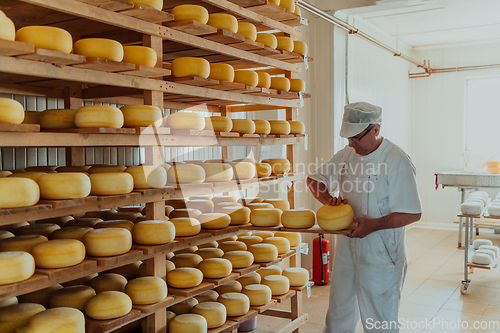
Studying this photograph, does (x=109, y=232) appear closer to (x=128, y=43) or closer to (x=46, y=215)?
(x=46, y=215)

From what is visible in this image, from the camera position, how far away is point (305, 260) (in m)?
5.17

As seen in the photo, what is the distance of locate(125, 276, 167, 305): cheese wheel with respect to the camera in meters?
2.09

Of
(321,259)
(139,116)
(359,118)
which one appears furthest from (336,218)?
(321,259)

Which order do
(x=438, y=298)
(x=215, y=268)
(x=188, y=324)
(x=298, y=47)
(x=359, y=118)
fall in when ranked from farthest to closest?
1. (x=438, y=298)
2. (x=298, y=47)
3. (x=359, y=118)
4. (x=215, y=268)
5. (x=188, y=324)

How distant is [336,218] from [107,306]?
1.26 m

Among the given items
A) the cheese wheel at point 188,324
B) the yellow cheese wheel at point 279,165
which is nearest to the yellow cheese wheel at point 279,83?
the yellow cheese wheel at point 279,165

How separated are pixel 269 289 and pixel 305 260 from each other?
238cm

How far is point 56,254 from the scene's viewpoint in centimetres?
176

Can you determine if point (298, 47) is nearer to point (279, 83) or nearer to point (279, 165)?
point (279, 83)

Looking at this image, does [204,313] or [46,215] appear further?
[204,313]

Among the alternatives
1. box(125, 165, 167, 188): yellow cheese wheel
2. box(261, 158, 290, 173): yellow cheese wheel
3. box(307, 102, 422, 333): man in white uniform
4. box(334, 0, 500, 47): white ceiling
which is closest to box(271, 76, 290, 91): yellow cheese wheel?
box(261, 158, 290, 173): yellow cheese wheel

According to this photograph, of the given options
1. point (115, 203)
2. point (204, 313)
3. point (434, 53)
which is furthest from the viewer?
point (434, 53)

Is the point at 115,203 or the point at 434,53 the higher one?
the point at 434,53

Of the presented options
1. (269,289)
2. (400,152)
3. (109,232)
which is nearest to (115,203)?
(109,232)
